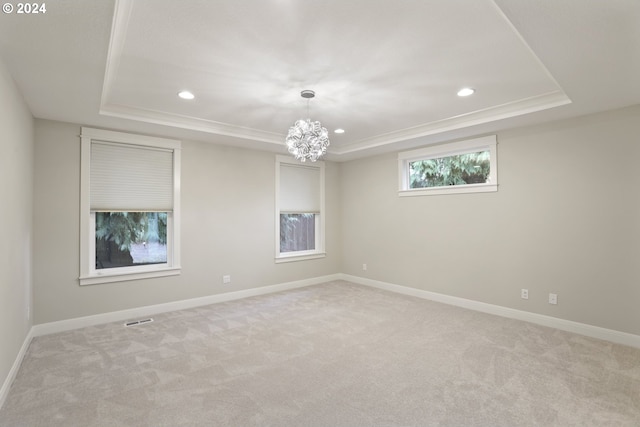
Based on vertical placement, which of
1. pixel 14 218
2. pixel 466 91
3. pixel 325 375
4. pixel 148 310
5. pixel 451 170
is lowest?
pixel 325 375

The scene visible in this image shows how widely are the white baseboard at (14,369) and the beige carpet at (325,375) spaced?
5cm

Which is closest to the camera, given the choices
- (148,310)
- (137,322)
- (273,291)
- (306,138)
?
(306,138)

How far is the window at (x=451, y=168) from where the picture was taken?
4398 mm

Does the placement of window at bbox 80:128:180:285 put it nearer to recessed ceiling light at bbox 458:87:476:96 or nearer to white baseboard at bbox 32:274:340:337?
white baseboard at bbox 32:274:340:337

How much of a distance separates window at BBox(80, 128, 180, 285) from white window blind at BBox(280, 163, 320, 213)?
6.06ft

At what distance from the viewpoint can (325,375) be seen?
8.79 ft

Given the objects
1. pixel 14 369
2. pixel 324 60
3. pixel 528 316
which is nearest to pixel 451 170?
pixel 528 316

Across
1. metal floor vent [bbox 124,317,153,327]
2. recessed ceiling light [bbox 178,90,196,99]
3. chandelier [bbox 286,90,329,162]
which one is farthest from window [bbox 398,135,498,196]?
metal floor vent [bbox 124,317,153,327]

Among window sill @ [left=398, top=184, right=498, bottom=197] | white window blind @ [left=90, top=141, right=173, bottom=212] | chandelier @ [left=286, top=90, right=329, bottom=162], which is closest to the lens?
chandelier @ [left=286, top=90, right=329, bottom=162]

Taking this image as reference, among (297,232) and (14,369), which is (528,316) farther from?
(14,369)

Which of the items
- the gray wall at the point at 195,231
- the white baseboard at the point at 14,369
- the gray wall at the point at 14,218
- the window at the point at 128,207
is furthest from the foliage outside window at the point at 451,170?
the white baseboard at the point at 14,369

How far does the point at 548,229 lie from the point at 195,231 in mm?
4676

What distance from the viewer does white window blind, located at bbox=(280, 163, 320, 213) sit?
5.77 meters

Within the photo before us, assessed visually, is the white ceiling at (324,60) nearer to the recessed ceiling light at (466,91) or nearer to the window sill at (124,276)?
the recessed ceiling light at (466,91)
